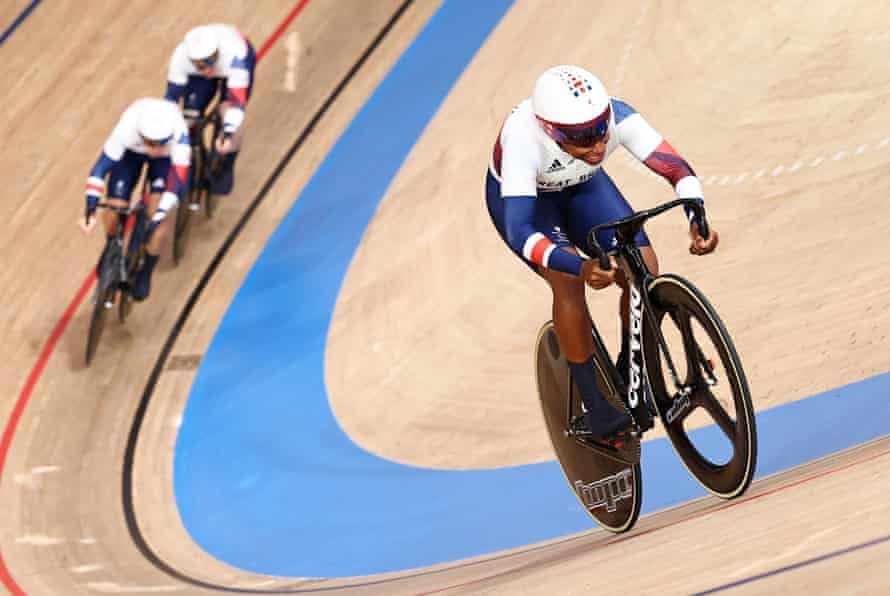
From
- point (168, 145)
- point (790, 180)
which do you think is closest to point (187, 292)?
point (168, 145)

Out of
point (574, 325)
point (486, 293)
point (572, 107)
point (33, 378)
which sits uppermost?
point (572, 107)

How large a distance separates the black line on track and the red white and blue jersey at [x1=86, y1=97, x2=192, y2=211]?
81 centimetres

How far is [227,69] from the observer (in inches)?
285

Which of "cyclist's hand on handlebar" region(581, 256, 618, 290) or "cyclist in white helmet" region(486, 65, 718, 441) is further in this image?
"cyclist in white helmet" region(486, 65, 718, 441)

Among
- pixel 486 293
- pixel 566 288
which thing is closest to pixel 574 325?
pixel 566 288

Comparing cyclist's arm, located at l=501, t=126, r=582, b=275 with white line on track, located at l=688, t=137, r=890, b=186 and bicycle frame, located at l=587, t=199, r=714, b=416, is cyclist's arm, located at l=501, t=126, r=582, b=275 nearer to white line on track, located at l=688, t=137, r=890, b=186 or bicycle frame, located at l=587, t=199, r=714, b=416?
bicycle frame, located at l=587, t=199, r=714, b=416

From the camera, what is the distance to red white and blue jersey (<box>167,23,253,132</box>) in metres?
7.15

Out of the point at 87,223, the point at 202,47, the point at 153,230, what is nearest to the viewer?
the point at 87,223

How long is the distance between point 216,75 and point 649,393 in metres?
4.63

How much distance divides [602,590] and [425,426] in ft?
7.47

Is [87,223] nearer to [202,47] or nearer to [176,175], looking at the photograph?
[176,175]

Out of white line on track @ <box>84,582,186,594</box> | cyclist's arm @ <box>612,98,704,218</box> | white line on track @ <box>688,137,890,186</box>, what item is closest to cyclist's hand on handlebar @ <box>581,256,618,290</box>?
cyclist's arm @ <box>612,98,704,218</box>

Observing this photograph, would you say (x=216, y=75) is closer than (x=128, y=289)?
No

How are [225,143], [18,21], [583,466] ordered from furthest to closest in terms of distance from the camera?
[18,21] < [225,143] < [583,466]
